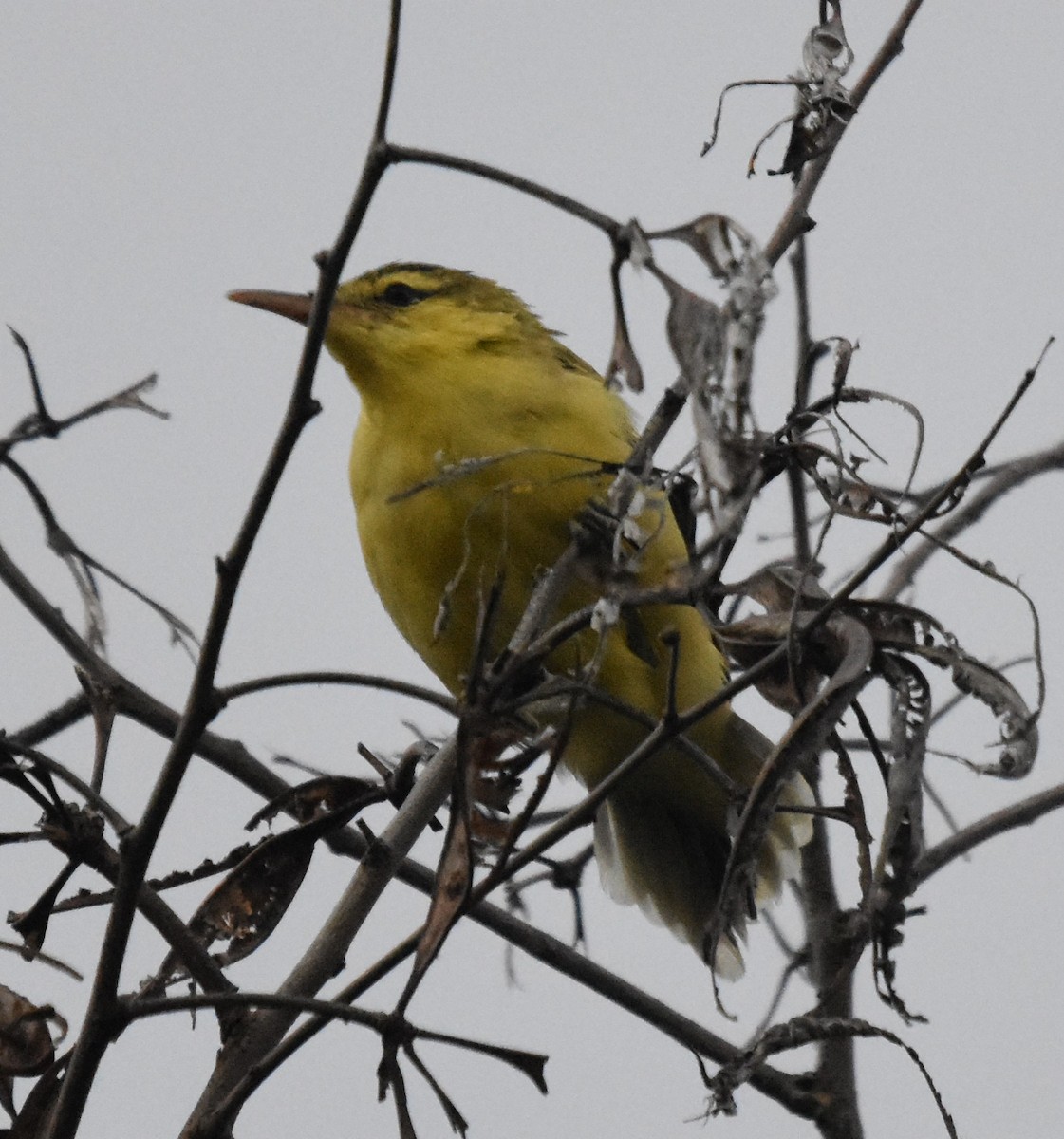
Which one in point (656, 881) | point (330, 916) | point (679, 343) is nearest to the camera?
point (679, 343)

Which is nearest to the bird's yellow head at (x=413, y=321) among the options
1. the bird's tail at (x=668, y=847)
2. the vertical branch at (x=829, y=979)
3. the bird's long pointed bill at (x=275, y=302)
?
the bird's long pointed bill at (x=275, y=302)

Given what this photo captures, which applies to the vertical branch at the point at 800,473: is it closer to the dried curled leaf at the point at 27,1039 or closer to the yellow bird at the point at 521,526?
the yellow bird at the point at 521,526

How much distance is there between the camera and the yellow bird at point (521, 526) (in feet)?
13.8

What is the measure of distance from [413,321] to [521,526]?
104cm

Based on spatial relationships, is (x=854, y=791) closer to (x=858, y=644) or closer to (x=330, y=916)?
(x=858, y=644)

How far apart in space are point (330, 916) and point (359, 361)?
2.83m

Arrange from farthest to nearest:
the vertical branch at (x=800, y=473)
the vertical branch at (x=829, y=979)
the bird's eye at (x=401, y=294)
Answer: the bird's eye at (x=401, y=294) → the vertical branch at (x=800, y=473) → the vertical branch at (x=829, y=979)

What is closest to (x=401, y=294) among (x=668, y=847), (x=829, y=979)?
(x=668, y=847)

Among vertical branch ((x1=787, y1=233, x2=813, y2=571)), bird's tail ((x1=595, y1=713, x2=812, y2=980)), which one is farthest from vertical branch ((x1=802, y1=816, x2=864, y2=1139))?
bird's tail ((x1=595, y1=713, x2=812, y2=980))

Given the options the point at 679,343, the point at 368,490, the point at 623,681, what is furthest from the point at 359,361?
the point at 679,343

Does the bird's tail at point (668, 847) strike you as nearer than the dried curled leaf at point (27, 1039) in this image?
No

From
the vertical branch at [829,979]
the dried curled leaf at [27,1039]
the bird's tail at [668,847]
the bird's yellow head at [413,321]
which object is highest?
the bird's yellow head at [413,321]

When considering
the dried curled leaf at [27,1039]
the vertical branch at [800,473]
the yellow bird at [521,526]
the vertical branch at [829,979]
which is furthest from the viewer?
the yellow bird at [521,526]

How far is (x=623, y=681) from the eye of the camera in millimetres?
4523
